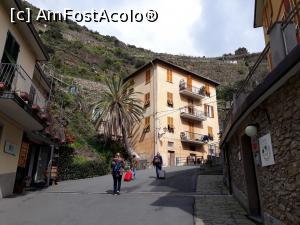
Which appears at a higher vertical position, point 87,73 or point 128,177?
point 87,73

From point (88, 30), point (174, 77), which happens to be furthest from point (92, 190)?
point (88, 30)

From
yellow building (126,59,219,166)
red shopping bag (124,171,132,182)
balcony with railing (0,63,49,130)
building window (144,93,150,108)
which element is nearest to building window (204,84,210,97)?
yellow building (126,59,219,166)

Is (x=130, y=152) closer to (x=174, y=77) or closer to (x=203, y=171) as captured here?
(x=203, y=171)

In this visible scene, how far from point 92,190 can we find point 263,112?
31.3 feet

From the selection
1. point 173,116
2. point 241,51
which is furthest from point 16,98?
point 241,51

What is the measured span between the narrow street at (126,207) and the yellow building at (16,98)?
1661mm

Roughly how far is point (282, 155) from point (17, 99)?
8577 mm

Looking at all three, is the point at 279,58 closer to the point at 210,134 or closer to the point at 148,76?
the point at 148,76

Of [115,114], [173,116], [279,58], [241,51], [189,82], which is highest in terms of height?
[241,51]

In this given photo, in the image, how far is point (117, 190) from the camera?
12961 mm

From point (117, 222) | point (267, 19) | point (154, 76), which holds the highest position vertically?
point (154, 76)

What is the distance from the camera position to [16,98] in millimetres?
9867

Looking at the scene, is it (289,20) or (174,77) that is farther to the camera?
(174,77)

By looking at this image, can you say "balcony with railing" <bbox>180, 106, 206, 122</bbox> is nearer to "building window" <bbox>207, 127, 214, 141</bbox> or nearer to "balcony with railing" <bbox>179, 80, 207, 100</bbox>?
"balcony with railing" <bbox>179, 80, 207, 100</bbox>
